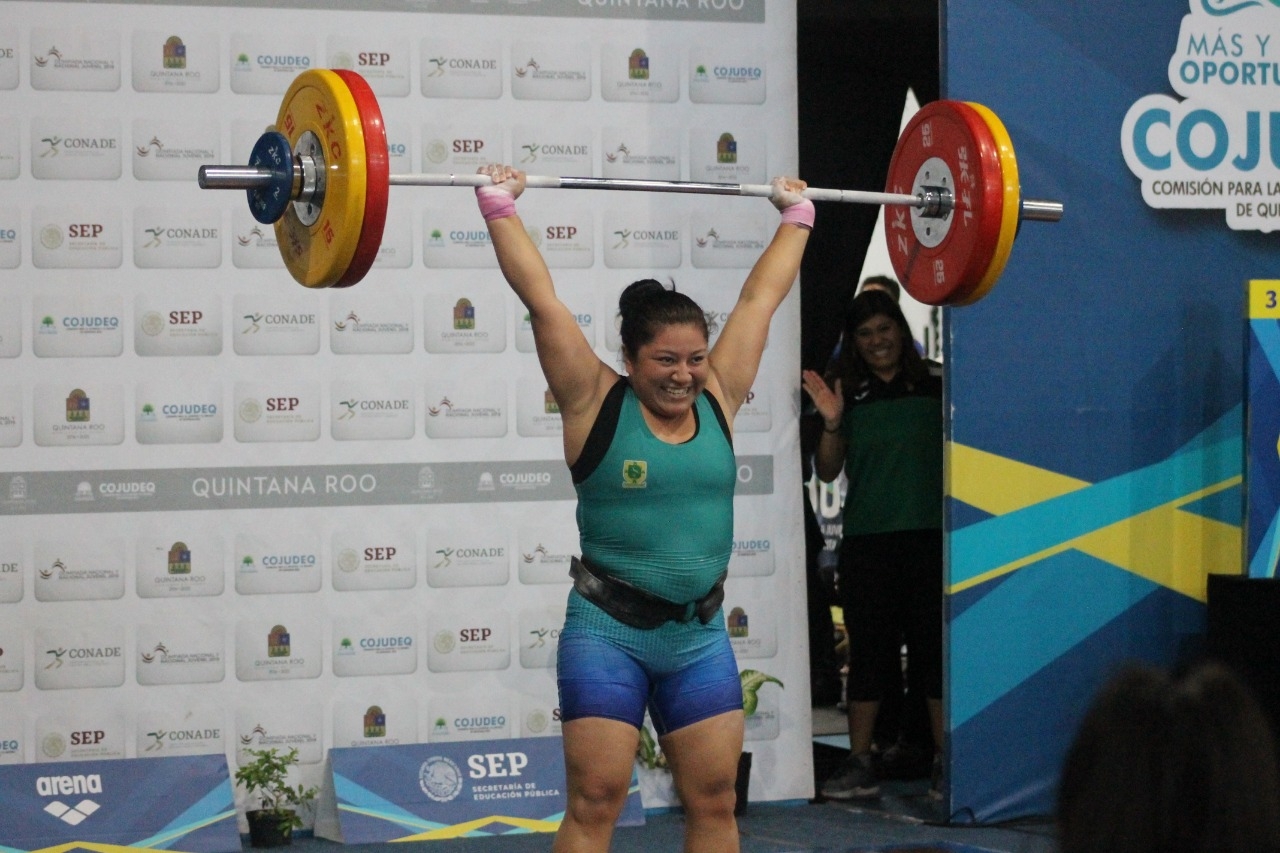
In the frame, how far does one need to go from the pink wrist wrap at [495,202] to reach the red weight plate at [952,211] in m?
1.07

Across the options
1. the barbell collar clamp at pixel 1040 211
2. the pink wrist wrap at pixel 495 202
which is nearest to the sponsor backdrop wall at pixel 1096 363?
the barbell collar clamp at pixel 1040 211

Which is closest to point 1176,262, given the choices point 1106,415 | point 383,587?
point 1106,415

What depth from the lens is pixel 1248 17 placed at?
4.66 meters

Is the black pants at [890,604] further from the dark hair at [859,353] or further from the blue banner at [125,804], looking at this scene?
the blue banner at [125,804]

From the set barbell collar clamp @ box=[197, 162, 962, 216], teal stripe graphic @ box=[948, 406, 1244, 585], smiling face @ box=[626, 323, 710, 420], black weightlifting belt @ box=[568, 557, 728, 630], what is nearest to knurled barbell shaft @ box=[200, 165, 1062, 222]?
barbell collar clamp @ box=[197, 162, 962, 216]

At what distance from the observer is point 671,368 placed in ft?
9.79

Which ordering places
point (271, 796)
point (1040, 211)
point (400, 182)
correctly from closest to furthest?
point (400, 182) → point (1040, 211) → point (271, 796)

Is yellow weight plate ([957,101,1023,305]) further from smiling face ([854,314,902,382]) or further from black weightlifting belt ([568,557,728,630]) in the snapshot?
smiling face ([854,314,902,382])

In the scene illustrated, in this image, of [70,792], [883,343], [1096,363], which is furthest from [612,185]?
[70,792]

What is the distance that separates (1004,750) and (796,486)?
1.01m

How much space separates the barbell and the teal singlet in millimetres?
562

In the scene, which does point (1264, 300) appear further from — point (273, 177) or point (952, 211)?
point (273, 177)

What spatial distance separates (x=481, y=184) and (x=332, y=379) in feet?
5.13

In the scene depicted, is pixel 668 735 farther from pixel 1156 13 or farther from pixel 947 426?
pixel 1156 13
